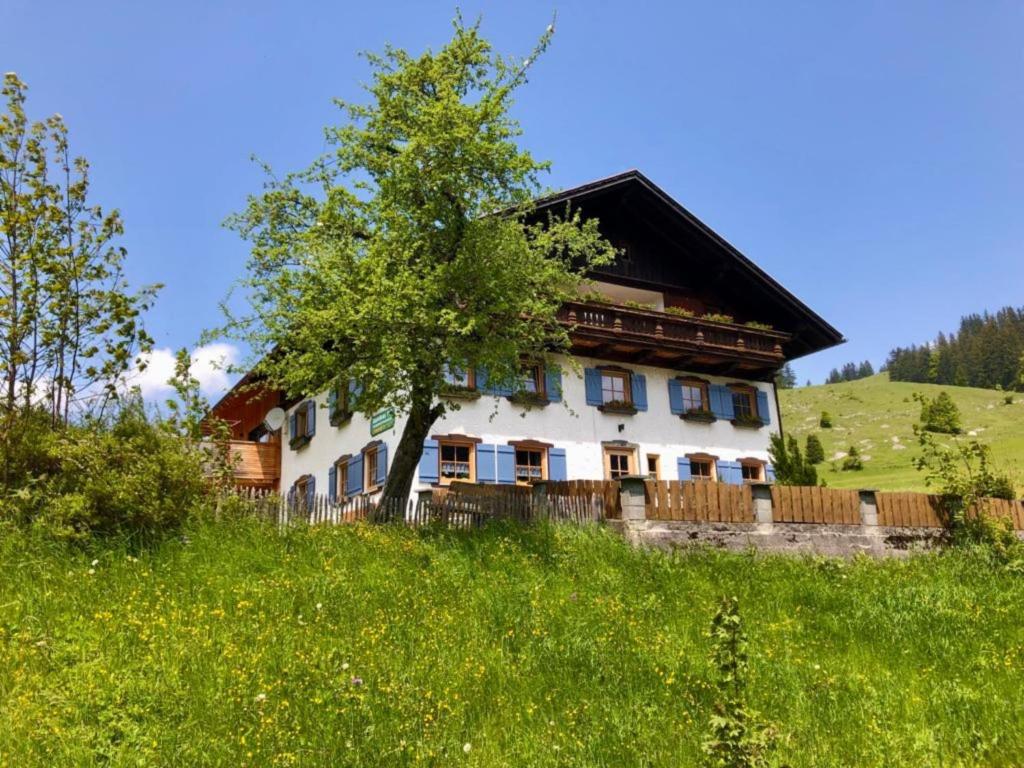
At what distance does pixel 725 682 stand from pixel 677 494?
37.0 ft

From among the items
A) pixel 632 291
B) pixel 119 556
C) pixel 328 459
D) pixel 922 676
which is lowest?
pixel 922 676

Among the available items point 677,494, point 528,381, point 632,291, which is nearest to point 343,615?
point 677,494

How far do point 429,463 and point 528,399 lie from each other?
3.28 meters

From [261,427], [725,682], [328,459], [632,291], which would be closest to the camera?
[725,682]

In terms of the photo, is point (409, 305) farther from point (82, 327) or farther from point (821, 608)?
point (821, 608)

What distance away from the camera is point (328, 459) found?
24469mm

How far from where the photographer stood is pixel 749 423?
2594cm

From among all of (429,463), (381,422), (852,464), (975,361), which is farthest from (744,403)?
(975,361)

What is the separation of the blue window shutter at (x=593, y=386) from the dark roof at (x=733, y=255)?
4714 mm

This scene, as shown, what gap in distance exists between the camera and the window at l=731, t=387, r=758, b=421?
2633 cm

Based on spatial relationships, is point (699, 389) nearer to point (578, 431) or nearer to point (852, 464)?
point (578, 431)

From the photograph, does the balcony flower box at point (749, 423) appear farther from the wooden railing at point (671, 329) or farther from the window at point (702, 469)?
the wooden railing at point (671, 329)

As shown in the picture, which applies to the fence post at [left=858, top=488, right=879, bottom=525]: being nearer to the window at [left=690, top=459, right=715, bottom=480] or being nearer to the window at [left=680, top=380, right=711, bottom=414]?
the window at [left=690, top=459, right=715, bottom=480]

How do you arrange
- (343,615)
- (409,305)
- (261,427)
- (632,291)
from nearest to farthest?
(343,615) < (409,305) < (632,291) < (261,427)
